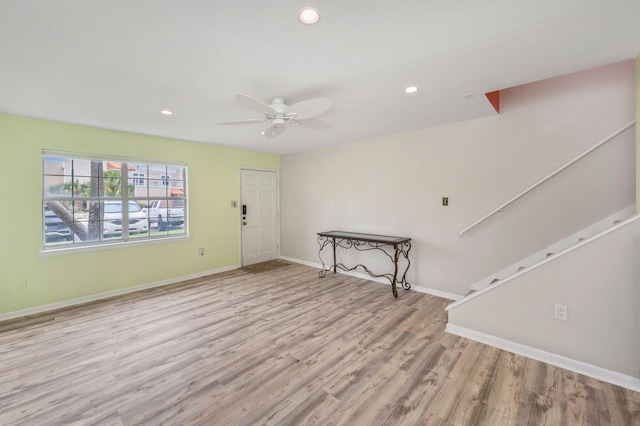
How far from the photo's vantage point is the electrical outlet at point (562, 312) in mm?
2219

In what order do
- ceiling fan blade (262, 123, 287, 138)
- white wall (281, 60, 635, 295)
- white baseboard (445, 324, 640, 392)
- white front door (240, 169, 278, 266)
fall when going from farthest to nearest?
1. white front door (240, 169, 278, 266)
2. white wall (281, 60, 635, 295)
3. ceiling fan blade (262, 123, 287, 138)
4. white baseboard (445, 324, 640, 392)

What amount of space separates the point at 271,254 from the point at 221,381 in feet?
13.2

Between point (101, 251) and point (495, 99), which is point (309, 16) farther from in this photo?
point (101, 251)

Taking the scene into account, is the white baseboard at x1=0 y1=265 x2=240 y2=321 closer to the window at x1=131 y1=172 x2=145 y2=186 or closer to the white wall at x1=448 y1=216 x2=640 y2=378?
the window at x1=131 y1=172 x2=145 y2=186

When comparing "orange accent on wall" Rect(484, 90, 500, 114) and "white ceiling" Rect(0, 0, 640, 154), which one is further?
"orange accent on wall" Rect(484, 90, 500, 114)

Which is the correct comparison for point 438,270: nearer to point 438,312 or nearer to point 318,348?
point 438,312

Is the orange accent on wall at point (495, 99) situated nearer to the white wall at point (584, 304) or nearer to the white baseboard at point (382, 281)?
the white wall at point (584, 304)

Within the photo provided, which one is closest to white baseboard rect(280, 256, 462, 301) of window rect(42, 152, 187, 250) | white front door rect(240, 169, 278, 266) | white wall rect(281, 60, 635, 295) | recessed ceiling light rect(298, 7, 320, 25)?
white wall rect(281, 60, 635, 295)

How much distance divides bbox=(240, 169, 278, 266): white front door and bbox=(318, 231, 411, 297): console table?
135cm

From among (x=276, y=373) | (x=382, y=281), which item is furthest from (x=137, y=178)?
(x=382, y=281)

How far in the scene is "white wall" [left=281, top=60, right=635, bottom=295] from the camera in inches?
107

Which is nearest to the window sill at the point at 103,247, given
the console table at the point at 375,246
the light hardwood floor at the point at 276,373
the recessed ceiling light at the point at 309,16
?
the light hardwood floor at the point at 276,373

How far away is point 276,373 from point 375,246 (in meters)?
2.75

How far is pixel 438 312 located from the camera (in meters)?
3.26
